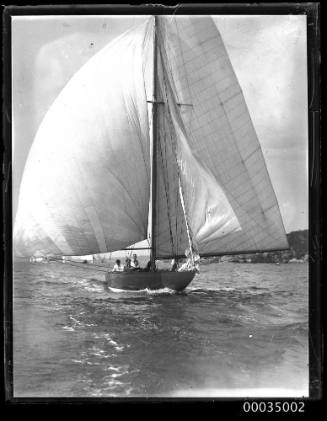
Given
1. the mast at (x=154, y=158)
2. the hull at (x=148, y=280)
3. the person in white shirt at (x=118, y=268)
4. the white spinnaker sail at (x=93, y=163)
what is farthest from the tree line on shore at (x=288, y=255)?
the white spinnaker sail at (x=93, y=163)

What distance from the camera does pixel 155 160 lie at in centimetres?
940

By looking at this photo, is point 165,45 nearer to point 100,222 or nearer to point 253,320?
point 100,222

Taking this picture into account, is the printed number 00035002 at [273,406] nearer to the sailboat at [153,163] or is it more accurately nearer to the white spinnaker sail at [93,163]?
the sailboat at [153,163]

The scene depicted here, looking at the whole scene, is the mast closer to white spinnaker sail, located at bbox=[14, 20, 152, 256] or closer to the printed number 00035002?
white spinnaker sail, located at bbox=[14, 20, 152, 256]

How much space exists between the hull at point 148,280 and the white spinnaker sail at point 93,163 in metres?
0.61

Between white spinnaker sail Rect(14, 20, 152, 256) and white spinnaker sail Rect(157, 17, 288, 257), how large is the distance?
2.09 ft

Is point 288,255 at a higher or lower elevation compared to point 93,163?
lower

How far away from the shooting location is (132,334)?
7.71 meters

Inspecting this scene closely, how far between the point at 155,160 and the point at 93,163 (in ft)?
3.91

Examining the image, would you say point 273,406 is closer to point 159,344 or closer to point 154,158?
point 159,344

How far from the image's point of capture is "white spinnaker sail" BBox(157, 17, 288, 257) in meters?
8.39

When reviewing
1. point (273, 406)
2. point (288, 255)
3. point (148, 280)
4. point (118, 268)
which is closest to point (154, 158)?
point (118, 268)

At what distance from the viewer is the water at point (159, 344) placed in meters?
7.30

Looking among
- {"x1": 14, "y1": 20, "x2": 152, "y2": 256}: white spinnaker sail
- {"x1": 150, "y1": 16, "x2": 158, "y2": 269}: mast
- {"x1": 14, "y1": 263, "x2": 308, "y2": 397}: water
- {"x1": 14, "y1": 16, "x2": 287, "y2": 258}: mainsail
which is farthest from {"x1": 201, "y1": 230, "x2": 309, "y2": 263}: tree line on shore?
{"x1": 14, "y1": 20, "x2": 152, "y2": 256}: white spinnaker sail
